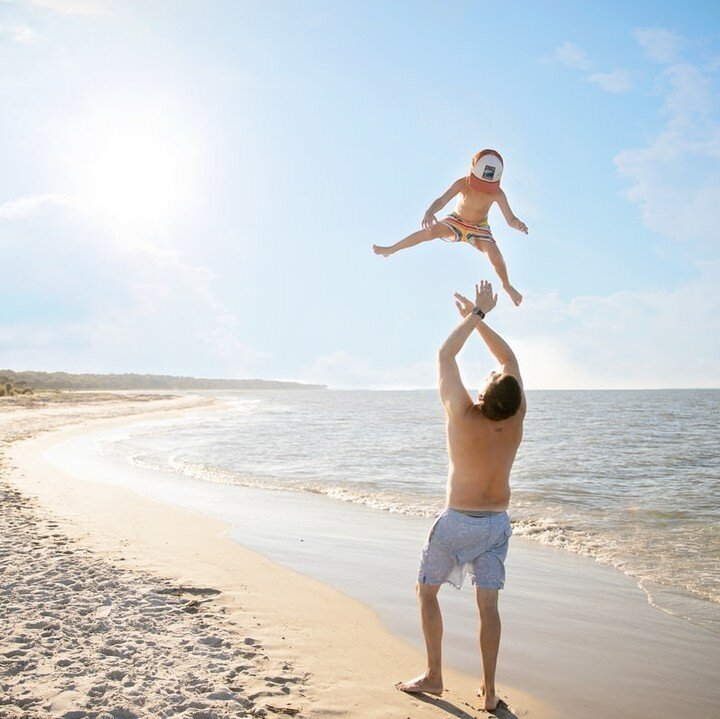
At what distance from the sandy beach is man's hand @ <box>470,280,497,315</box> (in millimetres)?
2858

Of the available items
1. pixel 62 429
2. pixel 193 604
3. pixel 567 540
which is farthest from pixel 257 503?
pixel 62 429

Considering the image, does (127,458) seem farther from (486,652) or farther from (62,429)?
(486,652)

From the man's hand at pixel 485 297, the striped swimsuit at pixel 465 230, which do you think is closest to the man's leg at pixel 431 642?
the man's hand at pixel 485 297

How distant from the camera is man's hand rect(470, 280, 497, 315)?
4.79 metres

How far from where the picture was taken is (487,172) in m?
5.87

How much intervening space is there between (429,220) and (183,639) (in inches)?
166

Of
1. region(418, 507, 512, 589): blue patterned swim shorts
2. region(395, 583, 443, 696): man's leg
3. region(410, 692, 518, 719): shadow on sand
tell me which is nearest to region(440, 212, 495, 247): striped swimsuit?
region(418, 507, 512, 589): blue patterned swim shorts

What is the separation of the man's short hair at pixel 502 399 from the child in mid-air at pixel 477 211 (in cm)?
158

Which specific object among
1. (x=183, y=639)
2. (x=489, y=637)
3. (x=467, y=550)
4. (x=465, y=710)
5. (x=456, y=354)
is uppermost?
(x=456, y=354)

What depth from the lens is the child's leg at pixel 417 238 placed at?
239 inches

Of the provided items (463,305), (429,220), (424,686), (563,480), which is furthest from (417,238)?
(563,480)

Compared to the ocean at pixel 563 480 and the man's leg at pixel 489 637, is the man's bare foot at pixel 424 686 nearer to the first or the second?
the man's leg at pixel 489 637

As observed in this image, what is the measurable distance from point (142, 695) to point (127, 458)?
55.3 feet

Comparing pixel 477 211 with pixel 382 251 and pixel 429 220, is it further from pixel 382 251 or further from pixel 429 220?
pixel 382 251
